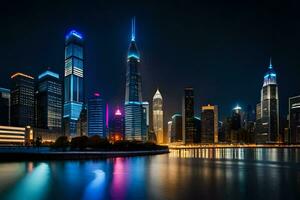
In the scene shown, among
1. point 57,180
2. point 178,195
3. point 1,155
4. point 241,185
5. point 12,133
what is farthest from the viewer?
point 12,133

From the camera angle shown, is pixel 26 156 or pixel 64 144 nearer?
pixel 26 156

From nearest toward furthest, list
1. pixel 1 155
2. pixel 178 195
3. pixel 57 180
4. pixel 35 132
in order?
1. pixel 178 195
2. pixel 57 180
3. pixel 1 155
4. pixel 35 132

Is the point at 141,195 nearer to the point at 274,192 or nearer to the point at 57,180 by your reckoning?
the point at 274,192

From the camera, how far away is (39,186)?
1512 inches

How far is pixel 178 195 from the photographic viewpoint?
31.7 m

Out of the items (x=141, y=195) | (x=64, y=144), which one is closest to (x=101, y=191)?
(x=141, y=195)

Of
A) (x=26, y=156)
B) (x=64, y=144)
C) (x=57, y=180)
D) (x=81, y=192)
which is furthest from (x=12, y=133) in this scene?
(x=81, y=192)

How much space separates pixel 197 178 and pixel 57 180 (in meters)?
17.7

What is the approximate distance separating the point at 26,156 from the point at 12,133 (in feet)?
293

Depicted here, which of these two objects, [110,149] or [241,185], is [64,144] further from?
[241,185]

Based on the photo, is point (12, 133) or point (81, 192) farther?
point (12, 133)

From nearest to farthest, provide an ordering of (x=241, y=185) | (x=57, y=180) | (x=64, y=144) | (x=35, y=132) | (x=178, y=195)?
(x=178, y=195)
(x=241, y=185)
(x=57, y=180)
(x=64, y=144)
(x=35, y=132)

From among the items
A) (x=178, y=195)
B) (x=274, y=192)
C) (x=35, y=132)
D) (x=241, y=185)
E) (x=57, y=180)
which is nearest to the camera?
(x=178, y=195)

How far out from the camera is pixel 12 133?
170 meters
